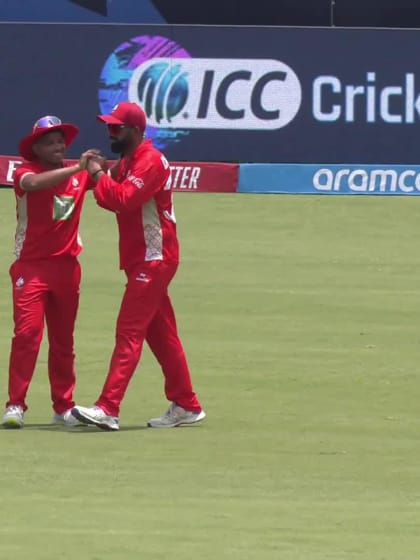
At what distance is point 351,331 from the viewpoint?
47.8 feet

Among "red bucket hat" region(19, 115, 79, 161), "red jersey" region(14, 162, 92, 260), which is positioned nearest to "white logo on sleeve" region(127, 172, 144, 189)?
"red jersey" region(14, 162, 92, 260)

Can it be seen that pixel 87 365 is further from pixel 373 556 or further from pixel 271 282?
pixel 373 556

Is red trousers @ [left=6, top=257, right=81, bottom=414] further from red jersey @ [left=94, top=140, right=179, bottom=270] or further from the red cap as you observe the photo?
the red cap

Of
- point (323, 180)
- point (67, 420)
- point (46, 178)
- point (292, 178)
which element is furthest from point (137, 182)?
point (323, 180)

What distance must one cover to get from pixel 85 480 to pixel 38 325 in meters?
1.98

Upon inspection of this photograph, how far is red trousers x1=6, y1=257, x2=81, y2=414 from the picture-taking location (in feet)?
34.8

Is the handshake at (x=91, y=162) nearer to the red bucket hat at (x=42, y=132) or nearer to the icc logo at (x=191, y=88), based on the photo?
the red bucket hat at (x=42, y=132)

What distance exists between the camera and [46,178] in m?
10.4

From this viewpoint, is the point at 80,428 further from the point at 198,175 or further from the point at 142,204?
the point at 198,175

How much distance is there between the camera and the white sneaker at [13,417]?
10.5m

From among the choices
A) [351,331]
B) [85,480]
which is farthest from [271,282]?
[85,480]

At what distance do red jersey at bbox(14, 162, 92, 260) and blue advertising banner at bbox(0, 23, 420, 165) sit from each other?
14365 millimetres

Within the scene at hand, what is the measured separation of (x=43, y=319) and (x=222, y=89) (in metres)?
14.9

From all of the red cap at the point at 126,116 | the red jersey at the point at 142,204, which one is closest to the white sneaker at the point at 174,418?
the red jersey at the point at 142,204
